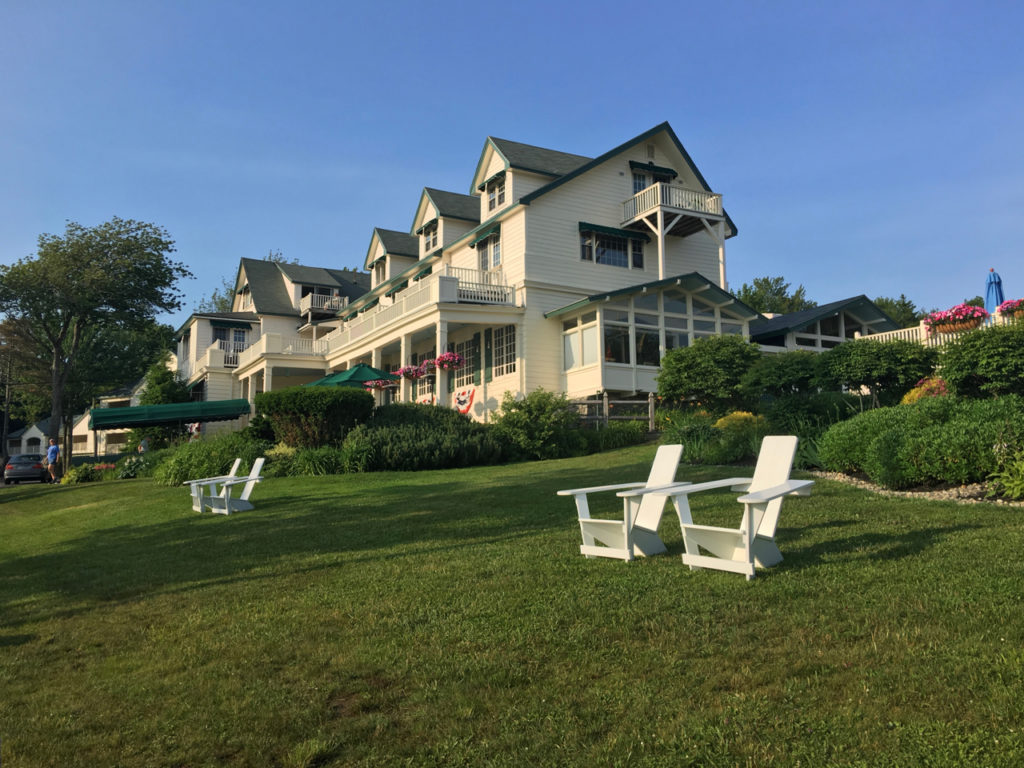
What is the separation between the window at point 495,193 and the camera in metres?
27.9

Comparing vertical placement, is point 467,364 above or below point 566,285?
below

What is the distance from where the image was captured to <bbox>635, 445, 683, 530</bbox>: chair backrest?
20.9 ft

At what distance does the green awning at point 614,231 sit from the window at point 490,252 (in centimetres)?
302

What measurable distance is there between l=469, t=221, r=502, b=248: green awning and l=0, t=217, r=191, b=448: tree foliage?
64.6ft

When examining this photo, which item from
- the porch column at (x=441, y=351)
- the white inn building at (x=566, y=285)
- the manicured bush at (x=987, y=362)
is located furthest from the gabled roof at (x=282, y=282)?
the manicured bush at (x=987, y=362)

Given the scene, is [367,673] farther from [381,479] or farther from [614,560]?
[381,479]

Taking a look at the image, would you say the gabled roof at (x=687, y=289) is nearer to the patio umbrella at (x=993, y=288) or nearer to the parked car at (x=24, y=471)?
the patio umbrella at (x=993, y=288)

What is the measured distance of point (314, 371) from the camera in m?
36.2

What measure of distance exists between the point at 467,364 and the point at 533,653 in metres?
24.8

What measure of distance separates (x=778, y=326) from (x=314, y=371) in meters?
20.4

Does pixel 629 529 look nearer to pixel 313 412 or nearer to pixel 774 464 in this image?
pixel 774 464

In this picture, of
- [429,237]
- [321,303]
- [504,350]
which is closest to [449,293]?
[504,350]

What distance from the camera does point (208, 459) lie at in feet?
55.8

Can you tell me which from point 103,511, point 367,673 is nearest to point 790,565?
point 367,673
